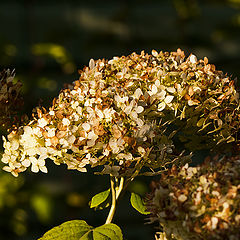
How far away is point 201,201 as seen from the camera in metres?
0.70

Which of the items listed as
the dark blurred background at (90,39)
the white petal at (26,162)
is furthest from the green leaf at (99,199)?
the dark blurred background at (90,39)

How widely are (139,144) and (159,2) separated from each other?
332 centimetres

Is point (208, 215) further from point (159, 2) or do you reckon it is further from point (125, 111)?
point (159, 2)

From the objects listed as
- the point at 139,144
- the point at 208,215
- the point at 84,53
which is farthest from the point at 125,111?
the point at 84,53

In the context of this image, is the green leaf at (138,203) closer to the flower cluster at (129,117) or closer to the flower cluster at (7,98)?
the flower cluster at (129,117)

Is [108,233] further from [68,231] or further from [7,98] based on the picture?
[7,98]

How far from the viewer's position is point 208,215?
69cm

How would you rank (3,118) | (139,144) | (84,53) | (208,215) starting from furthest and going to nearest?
(84,53) → (3,118) → (139,144) → (208,215)

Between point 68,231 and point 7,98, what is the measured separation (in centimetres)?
31

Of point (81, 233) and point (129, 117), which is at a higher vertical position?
point (129, 117)

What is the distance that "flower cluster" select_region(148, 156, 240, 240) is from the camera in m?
0.67

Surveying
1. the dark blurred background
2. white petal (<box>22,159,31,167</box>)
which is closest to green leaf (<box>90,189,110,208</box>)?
white petal (<box>22,159,31,167</box>)

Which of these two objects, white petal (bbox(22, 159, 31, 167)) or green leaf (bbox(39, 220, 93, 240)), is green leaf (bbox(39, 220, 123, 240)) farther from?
white petal (bbox(22, 159, 31, 167))

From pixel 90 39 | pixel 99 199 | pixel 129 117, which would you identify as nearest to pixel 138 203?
pixel 99 199
